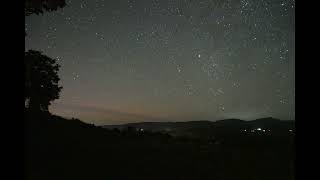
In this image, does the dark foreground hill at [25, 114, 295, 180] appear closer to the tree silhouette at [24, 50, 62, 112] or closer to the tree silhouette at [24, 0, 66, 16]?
the tree silhouette at [24, 50, 62, 112]

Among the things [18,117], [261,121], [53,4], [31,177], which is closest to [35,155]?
[31,177]

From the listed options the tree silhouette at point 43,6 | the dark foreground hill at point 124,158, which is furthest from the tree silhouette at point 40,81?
the tree silhouette at point 43,6

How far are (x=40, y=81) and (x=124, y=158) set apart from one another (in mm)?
10179

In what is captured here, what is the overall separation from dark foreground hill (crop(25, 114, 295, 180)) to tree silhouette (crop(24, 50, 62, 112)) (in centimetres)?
111

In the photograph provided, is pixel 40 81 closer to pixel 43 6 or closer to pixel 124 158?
pixel 124 158

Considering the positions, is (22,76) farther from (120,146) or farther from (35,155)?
(120,146)

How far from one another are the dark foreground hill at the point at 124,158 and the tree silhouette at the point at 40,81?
3.63ft

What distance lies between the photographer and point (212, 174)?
608 inches

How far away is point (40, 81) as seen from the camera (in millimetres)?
24281

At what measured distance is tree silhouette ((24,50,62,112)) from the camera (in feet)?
73.0

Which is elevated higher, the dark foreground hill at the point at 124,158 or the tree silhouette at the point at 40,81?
the tree silhouette at the point at 40,81

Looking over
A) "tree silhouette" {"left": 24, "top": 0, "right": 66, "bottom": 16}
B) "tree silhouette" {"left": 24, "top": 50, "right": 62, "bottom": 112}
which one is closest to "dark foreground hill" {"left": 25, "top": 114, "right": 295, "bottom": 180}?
"tree silhouette" {"left": 24, "top": 50, "right": 62, "bottom": 112}

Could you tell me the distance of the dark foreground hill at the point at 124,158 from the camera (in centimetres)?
1446

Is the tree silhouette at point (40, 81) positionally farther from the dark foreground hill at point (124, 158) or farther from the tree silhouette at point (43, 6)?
the tree silhouette at point (43, 6)
